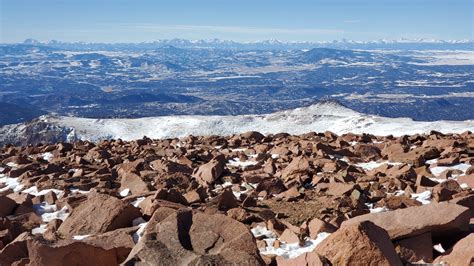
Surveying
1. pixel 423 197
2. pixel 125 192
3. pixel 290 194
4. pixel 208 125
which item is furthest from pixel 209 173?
pixel 208 125

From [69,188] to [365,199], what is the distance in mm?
7896

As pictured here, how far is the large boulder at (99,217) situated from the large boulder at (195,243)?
176 centimetres

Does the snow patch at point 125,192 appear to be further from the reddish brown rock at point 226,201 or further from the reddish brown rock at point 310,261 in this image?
the reddish brown rock at point 310,261

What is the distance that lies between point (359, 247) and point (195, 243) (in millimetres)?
2254

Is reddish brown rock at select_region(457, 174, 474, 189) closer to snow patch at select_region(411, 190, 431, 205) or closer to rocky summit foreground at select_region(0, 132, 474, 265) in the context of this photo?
rocky summit foreground at select_region(0, 132, 474, 265)

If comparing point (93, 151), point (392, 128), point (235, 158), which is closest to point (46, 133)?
point (392, 128)

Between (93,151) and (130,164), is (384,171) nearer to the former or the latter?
(130,164)

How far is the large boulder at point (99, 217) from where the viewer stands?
31.8 ft

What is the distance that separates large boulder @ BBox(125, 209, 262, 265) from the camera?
264 inches

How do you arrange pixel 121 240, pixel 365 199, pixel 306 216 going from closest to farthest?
pixel 121 240, pixel 306 216, pixel 365 199

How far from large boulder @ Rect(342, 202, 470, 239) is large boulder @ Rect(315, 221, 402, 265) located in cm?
62

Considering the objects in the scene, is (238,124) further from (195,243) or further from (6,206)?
(195,243)

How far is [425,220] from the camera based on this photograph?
26.3 feet

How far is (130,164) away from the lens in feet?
54.2
